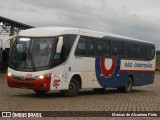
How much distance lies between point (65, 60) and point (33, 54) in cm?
141

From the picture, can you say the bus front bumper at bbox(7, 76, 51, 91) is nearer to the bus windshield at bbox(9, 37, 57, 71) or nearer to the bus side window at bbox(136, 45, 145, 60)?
the bus windshield at bbox(9, 37, 57, 71)

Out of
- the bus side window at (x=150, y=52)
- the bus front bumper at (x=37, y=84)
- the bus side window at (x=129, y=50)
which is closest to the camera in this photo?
the bus front bumper at (x=37, y=84)

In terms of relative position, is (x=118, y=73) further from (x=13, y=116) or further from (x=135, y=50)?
(x=13, y=116)

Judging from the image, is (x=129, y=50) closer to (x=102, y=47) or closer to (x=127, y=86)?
(x=127, y=86)

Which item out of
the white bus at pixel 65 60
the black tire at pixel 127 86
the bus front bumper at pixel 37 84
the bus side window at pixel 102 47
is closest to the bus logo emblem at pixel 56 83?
the white bus at pixel 65 60

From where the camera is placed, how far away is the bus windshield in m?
18.4

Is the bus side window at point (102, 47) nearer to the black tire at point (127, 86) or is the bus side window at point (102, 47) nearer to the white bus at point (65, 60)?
the white bus at point (65, 60)

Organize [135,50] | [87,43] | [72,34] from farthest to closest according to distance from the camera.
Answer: [135,50] < [87,43] < [72,34]

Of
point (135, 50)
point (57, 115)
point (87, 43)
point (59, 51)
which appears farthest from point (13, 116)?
point (135, 50)

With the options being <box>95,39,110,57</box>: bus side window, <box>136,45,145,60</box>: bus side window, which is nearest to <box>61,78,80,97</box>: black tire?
<box>95,39,110,57</box>: bus side window

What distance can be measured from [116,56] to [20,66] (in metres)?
6.76

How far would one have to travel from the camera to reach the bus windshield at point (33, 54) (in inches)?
723

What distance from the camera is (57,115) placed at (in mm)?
12484

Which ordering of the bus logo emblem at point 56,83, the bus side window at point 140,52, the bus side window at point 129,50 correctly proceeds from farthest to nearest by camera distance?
1. the bus side window at point 140,52
2. the bus side window at point 129,50
3. the bus logo emblem at point 56,83
